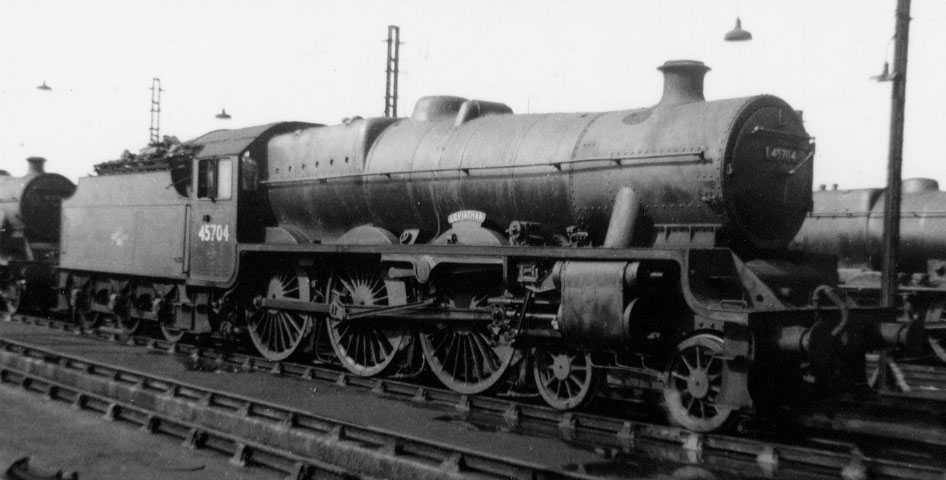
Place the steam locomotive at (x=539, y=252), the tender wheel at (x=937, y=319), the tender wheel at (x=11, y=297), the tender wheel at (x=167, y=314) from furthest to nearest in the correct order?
the tender wheel at (x=11, y=297) → the tender wheel at (x=937, y=319) → the tender wheel at (x=167, y=314) → the steam locomotive at (x=539, y=252)

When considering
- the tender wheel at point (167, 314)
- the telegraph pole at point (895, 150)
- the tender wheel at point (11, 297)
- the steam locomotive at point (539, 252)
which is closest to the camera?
the steam locomotive at point (539, 252)

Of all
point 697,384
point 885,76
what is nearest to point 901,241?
point 885,76

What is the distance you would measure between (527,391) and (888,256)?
172 inches

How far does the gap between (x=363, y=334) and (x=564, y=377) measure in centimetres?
319

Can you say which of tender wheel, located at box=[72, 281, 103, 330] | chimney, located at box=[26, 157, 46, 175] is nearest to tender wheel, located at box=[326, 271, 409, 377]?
tender wheel, located at box=[72, 281, 103, 330]

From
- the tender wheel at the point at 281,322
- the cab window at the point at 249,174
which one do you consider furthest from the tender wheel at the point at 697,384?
the cab window at the point at 249,174

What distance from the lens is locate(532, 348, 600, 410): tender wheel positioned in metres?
8.22

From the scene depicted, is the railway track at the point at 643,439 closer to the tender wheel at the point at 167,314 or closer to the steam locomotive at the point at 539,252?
the steam locomotive at the point at 539,252

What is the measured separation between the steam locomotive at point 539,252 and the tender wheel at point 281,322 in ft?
0.10

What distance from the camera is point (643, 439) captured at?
7.36 metres

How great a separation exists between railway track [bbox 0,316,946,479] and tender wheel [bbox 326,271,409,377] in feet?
1.38

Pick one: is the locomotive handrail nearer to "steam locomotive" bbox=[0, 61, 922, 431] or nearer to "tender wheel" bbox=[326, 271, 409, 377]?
"steam locomotive" bbox=[0, 61, 922, 431]

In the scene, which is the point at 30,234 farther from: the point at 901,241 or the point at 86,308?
the point at 901,241

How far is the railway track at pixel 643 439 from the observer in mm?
6199
